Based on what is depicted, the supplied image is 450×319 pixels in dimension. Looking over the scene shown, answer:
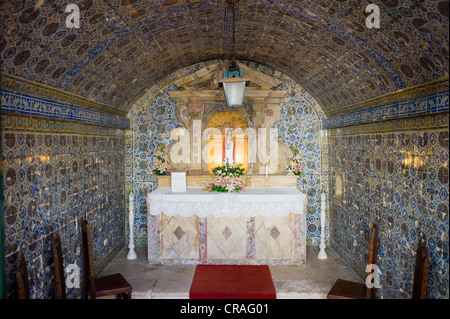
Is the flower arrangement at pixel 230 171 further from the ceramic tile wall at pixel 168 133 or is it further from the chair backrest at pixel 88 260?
the chair backrest at pixel 88 260

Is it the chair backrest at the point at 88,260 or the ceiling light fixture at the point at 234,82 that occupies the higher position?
the ceiling light fixture at the point at 234,82

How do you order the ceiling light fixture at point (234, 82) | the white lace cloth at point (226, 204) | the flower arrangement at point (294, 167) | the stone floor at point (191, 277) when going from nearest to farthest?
the ceiling light fixture at point (234, 82)
the stone floor at point (191, 277)
the white lace cloth at point (226, 204)
the flower arrangement at point (294, 167)

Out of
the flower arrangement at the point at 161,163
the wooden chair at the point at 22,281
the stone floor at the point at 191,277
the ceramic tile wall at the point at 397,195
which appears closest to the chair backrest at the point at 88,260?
the stone floor at the point at 191,277

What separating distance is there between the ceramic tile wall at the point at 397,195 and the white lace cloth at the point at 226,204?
1205 mm

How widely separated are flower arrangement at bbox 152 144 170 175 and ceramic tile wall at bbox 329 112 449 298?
4.08 m

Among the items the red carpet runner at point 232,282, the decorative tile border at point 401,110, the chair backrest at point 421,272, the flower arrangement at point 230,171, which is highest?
the decorative tile border at point 401,110

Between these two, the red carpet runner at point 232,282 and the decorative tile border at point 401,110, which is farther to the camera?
the red carpet runner at point 232,282

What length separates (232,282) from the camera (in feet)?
18.5

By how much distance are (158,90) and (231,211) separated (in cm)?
369

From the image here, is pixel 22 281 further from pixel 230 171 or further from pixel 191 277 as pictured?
pixel 230 171

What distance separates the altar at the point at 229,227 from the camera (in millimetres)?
6727

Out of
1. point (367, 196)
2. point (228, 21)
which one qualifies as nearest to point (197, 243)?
A: point (367, 196)
